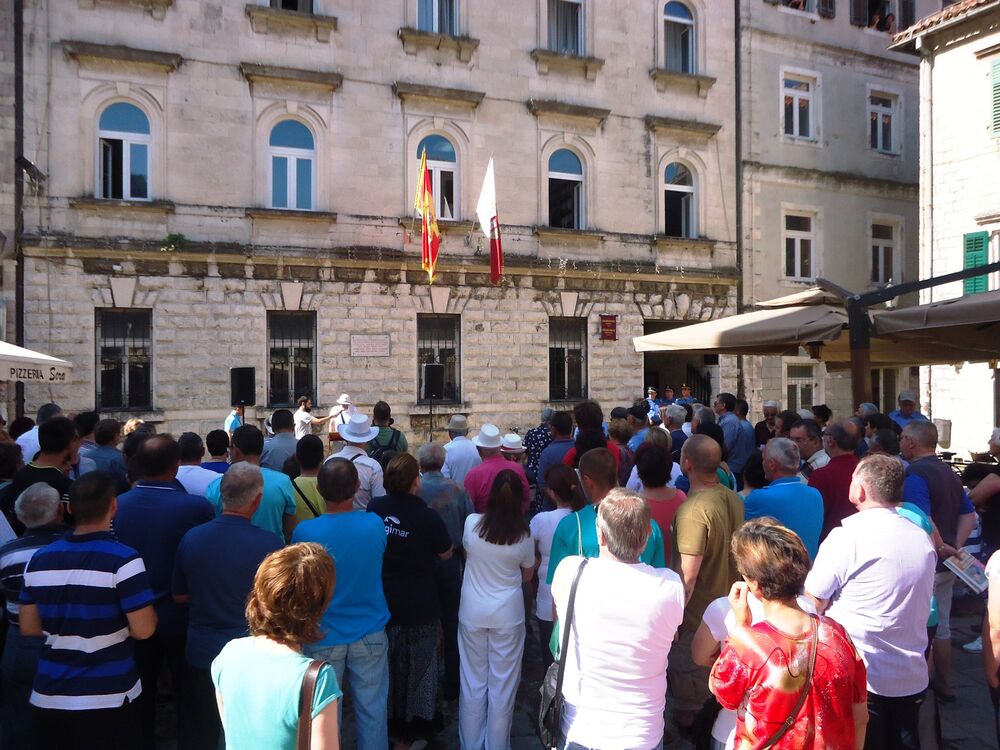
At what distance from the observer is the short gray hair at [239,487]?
11.9 feet

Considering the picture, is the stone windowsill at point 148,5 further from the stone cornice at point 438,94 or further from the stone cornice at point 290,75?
the stone cornice at point 438,94

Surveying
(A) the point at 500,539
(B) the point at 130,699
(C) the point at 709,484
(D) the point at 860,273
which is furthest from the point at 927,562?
(D) the point at 860,273

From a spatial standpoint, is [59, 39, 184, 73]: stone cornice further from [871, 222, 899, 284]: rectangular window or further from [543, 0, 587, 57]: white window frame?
[871, 222, 899, 284]: rectangular window

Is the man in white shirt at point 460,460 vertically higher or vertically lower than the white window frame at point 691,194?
lower

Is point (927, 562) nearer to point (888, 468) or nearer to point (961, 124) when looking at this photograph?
point (888, 468)

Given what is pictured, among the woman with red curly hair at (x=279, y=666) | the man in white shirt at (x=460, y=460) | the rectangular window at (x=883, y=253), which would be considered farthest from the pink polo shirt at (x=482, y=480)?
the rectangular window at (x=883, y=253)

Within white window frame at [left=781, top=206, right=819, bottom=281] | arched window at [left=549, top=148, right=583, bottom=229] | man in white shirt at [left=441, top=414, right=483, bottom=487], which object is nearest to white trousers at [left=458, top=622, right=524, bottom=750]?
man in white shirt at [left=441, top=414, right=483, bottom=487]

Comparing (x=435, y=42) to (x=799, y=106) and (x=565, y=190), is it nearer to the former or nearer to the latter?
(x=565, y=190)

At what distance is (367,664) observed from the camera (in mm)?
3836

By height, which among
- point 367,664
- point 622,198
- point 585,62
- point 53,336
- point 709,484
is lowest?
point 367,664

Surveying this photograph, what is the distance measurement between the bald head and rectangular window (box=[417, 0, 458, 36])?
13216mm

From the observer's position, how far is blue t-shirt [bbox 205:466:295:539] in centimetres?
468

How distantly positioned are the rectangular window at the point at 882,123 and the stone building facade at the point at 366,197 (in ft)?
15.9

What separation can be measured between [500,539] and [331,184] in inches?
461
